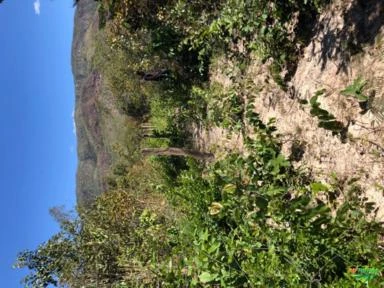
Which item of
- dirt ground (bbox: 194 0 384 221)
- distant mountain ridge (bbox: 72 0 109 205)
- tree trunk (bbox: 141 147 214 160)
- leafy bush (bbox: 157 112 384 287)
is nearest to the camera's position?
leafy bush (bbox: 157 112 384 287)

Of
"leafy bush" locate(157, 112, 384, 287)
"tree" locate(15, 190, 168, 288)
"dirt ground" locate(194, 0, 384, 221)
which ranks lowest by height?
"tree" locate(15, 190, 168, 288)

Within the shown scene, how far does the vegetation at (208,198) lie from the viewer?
534 centimetres

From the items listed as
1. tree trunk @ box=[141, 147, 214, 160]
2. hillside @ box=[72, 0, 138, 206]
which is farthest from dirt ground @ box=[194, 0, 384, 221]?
hillside @ box=[72, 0, 138, 206]

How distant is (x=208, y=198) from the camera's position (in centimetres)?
816

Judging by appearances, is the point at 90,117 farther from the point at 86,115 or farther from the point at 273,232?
the point at 273,232

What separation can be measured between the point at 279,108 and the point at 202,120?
3.36m

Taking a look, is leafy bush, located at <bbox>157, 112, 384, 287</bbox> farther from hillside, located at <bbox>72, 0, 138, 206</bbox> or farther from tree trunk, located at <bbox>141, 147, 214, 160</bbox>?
hillside, located at <bbox>72, 0, 138, 206</bbox>

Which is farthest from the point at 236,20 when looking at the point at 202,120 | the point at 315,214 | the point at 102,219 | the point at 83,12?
the point at 83,12

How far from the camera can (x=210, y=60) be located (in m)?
10.5

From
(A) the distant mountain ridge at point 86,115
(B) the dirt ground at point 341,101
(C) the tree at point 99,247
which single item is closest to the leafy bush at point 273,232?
(B) the dirt ground at point 341,101

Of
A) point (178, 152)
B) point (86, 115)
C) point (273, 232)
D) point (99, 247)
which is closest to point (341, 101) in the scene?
point (273, 232)

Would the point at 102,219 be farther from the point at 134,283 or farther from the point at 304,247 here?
the point at 304,247

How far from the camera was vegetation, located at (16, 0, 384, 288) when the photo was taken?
5.34m

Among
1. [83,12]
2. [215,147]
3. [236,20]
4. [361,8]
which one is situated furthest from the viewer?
[83,12]
